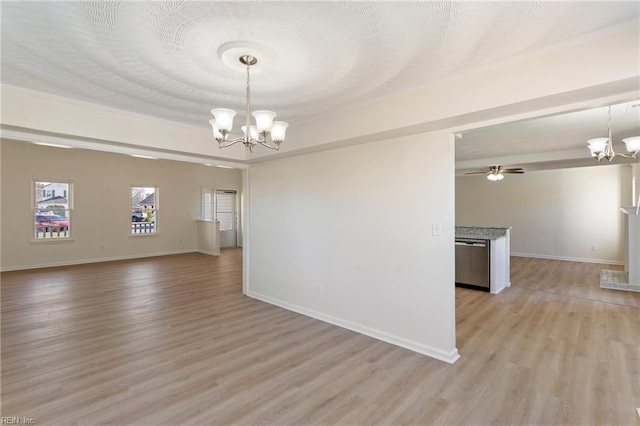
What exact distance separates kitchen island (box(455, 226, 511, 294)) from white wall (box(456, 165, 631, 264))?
12.8 ft

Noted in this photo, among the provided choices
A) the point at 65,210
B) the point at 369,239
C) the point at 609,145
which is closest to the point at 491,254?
the point at 609,145

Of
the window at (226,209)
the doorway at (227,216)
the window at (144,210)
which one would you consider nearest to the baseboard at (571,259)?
the doorway at (227,216)

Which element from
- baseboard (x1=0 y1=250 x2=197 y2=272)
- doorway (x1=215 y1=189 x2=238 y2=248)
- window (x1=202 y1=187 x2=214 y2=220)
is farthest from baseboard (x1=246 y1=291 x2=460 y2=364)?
doorway (x1=215 y1=189 x2=238 y2=248)

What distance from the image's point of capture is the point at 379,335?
11.2 ft

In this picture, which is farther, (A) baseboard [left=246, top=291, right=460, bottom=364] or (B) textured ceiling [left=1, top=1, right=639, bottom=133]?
(A) baseboard [left=246, top=291, right=460, bottom=364]

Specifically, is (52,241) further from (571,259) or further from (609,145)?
(571,259)

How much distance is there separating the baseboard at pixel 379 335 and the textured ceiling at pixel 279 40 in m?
2.49

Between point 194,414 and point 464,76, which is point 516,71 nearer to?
point 464,76

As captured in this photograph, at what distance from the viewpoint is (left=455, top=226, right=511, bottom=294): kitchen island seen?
5.14 m

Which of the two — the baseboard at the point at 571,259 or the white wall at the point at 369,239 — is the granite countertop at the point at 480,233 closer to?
the white wall at the point at 369,239

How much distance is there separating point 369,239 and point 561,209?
764 centimetres

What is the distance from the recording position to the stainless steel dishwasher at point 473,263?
521 centimetres

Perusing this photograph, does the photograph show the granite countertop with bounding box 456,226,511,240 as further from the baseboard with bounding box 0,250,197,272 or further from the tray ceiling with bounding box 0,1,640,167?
the baseboard with bounding box 0,250,197,272

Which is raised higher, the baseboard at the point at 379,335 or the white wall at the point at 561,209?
the white wall at the point at 561,209
